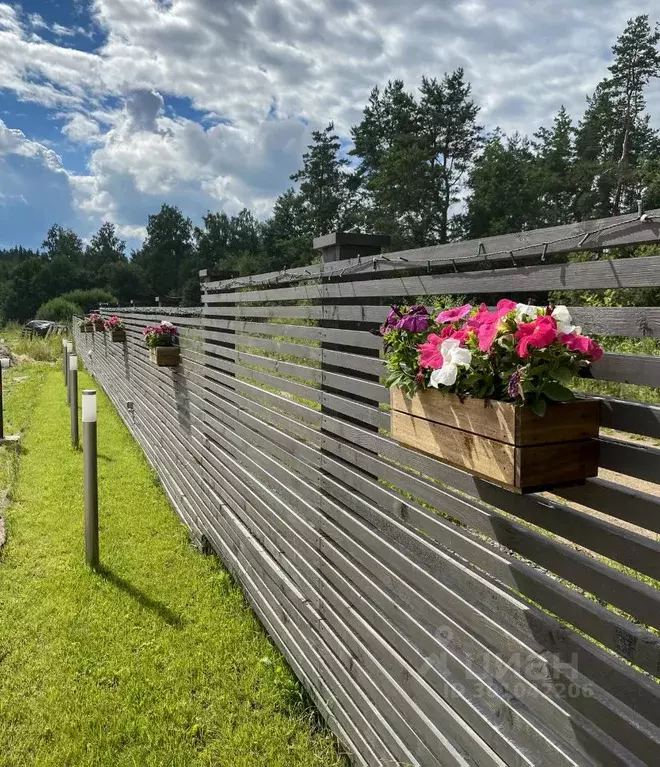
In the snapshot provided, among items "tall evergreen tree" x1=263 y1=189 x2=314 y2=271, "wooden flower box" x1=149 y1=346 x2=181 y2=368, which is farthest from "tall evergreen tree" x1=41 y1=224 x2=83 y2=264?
"wooden flower box" x1=149 y1=346 x2=181 y2=368

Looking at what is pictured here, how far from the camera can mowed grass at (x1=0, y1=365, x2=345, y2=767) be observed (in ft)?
7.29

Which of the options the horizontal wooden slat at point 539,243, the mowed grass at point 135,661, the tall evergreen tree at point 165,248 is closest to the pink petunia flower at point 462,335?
the horizontal wooden slat at point 539,243

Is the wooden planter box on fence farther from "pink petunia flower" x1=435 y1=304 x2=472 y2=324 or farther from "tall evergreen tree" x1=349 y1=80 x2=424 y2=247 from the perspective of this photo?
"tall evergreen tree" x1=349 y1=80 x2=424 y2=247

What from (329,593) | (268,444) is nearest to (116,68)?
(268,444)

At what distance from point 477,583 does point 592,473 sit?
1.61 ft

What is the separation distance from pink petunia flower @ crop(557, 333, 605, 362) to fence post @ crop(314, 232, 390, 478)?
107 cm

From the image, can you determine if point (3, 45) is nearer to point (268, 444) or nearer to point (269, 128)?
point (268, 444)

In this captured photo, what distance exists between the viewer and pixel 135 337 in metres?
6.96

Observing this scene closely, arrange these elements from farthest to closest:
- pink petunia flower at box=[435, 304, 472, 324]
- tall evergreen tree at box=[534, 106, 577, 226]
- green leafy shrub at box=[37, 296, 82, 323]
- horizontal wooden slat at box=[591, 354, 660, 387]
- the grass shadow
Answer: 1. green leafy shrub at box=[37, 296, 82, 323]
2. tall evergreen tree at box=[534, 106, 577, 226]
3. the grass shadow
4. pink petunia flower at box=[435, 304, 472, 324]
5. horizontal wooden slat at box=[591, 354, 660, 387]

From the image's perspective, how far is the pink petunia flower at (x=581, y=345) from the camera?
1039mm

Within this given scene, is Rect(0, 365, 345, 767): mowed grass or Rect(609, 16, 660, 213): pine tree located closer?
Rect(0, 365, 345, 767): mowed grass

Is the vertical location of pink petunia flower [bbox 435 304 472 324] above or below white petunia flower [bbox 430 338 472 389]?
above

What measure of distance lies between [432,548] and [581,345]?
32.3 inches

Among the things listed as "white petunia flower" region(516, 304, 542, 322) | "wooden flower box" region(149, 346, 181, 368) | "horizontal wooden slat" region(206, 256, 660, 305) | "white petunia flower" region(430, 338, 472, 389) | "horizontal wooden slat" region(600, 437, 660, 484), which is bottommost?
"wooden flower box" region(149, 346, 181, 368)
